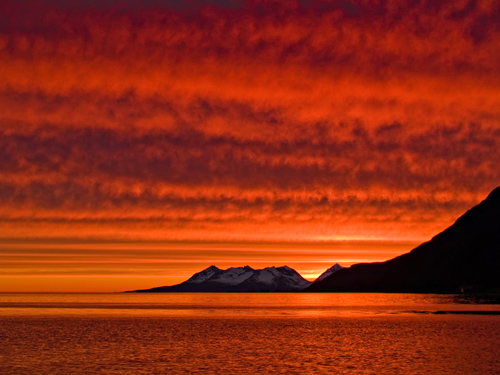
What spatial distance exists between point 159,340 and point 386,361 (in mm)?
37717

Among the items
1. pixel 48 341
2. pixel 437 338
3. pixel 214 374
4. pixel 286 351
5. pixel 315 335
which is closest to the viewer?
pixel 214 374

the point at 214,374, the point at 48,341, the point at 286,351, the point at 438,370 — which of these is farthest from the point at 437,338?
the point at 48,341

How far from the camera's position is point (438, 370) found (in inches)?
2074

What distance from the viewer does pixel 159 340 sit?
83.2 m

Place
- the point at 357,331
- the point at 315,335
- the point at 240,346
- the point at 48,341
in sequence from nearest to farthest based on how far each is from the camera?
the point at 240,346 → the point at 48,341 → the point at 315,335 → the point at 357,331

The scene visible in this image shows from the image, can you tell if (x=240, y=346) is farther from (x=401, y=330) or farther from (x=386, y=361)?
(x=401, y=330)

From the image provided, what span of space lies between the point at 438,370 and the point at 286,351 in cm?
2155

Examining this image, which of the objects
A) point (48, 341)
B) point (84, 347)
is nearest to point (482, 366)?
point (84, 347)

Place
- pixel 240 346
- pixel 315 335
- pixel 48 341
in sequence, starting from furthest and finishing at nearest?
pixel 315 335
pixel 48 341
pixel 240 346

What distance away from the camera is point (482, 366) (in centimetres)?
5572

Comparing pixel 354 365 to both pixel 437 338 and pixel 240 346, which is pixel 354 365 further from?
pixel 437 338

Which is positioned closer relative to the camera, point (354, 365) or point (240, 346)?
point (354, 365)

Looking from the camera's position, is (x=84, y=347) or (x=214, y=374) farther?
(x=84, y=347)

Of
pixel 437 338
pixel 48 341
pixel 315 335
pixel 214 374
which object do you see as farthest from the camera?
pixel 315 335
